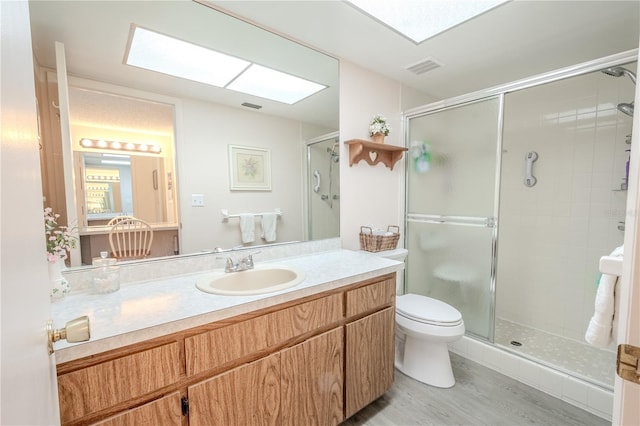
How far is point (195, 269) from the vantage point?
4.81ft

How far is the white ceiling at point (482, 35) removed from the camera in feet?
4.89

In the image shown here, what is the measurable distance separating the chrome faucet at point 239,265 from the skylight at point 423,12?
4.91 feet

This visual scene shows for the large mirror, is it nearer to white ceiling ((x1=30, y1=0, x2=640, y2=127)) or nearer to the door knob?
white ceiling ((x1=30, y1=0, x2=640, y2=127))

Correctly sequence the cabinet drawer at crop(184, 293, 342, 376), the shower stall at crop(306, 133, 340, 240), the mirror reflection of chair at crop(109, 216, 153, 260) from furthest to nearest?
the shower stall at crop(306, 133, 340, 240) → the mirror reflection of chair at crop(109, 216, 153, 260) → the cabinet drawer at crop(184, 293, 342, 376)

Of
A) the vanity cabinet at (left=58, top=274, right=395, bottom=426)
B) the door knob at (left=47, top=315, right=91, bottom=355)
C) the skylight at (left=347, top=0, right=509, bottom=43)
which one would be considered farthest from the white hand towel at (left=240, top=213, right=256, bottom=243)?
the skylight at (left=347, top=0, right=509, bottom=43)

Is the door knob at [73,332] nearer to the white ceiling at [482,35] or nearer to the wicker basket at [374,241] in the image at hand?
the white ceiling at [482,35]

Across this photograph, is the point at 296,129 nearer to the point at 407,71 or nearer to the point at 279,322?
the point at 407,71

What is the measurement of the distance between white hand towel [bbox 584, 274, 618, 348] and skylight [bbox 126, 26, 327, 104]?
5.84 feet

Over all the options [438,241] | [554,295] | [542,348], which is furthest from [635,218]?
[554,295]

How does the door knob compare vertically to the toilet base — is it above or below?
above

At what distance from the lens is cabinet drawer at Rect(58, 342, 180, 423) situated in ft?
2.51

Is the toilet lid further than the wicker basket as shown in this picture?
No

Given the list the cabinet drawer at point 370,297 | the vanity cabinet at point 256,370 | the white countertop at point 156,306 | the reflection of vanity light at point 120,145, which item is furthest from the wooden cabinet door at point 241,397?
the reflection of vanity light at point 120,145

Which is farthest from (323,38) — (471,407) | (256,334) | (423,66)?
(471,407)
